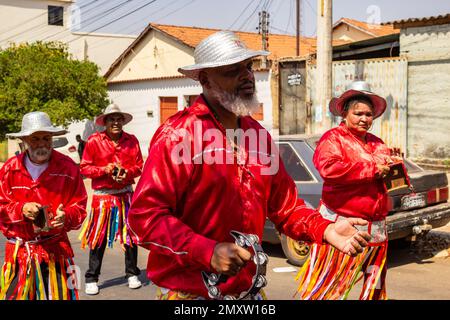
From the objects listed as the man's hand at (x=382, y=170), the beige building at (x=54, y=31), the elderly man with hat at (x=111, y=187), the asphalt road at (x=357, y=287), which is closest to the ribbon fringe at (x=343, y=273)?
the man's hand at (x=382, y=170)

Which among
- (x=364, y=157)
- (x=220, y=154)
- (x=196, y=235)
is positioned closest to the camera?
(x=196, y=235)

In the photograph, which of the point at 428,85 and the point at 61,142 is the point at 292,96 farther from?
the point at 61,142

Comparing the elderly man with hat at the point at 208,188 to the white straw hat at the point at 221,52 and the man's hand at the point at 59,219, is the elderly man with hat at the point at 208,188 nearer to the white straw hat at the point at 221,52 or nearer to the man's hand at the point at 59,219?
the white straw hat at the point at 221,52

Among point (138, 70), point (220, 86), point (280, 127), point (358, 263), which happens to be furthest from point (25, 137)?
point (138, 70)

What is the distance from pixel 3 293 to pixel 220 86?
282 cm

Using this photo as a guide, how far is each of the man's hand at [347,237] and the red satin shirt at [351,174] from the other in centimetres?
218

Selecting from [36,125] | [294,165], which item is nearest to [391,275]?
[294,165]

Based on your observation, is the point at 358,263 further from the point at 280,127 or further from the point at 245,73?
the point at 280,127

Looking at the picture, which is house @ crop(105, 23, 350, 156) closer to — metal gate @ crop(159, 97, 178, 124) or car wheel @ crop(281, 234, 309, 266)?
metal gate @ crop(159, 97, 178, 124)

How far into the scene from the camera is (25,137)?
→ 4.91m

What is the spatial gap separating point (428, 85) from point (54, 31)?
32.8m

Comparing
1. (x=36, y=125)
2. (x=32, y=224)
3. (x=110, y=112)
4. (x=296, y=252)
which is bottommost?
(x=296, y=252)

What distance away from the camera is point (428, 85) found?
15.1 metres

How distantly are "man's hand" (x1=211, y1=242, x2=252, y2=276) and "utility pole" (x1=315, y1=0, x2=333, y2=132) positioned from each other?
9087 millimetres
